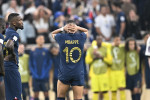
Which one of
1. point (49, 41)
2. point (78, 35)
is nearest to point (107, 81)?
point (49, 41)

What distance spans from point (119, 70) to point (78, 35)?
4871 millimetres

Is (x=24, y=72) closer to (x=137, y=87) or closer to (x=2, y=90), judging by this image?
(x=137, y=87)

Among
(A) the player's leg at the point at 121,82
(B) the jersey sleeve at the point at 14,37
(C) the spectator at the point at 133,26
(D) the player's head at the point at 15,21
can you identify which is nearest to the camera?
(B) the jersey sleeve at the point at 14,37

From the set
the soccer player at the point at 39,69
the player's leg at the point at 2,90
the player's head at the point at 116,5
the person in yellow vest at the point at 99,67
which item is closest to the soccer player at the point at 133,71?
the person in yellow vest at the point at 99,67

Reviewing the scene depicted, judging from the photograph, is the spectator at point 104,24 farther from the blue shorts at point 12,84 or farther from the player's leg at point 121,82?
the blue shorts at point 12,84

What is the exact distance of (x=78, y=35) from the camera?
10656 mm

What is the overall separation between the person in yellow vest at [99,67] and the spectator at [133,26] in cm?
335

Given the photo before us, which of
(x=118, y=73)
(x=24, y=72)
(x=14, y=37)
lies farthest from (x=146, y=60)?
(x=14, y=37)

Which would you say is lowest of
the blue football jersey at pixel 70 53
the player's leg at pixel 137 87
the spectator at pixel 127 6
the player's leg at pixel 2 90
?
the player's leg at pixel 137 87

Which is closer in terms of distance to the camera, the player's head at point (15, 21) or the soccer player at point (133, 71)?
the player's head at point (15, 21)

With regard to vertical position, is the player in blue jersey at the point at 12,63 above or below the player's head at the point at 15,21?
below

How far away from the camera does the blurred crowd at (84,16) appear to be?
1750 centimetres

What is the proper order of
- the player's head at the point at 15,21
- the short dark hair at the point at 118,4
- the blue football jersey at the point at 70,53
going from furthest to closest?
1. the short dark hair at the point at 118,4
2. the blue football jersey at the point at 70,53
3. the player's head at the point at 15,21

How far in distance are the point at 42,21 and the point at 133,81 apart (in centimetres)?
445
